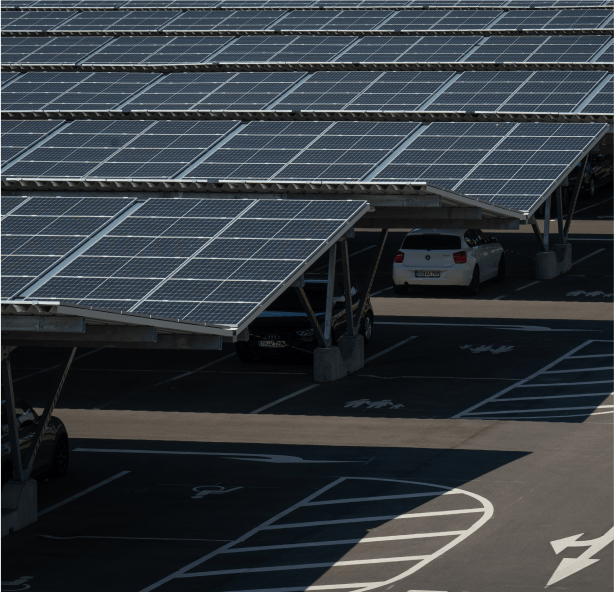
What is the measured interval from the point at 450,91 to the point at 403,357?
11.1 metres

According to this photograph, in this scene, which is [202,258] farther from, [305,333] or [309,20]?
[309,20]

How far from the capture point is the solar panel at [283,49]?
134ft

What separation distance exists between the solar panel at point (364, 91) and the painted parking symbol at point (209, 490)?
18467mm

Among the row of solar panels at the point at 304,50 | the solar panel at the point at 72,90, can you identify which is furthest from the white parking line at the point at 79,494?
the row of solar panels at the point at 304,50

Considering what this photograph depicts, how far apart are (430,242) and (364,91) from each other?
5.01 metres

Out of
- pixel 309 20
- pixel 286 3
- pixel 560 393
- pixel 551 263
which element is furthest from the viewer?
pixel 286 3

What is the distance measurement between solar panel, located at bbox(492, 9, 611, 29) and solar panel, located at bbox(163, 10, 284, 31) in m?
9.29

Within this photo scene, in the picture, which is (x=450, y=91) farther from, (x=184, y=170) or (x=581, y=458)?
(x=581, y=458)

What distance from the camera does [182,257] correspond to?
18250 millimetres

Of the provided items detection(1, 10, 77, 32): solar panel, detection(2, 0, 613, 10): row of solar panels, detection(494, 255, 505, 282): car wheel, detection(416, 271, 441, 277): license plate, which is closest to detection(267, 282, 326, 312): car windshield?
detection(416, 271, 441, 277): license plate

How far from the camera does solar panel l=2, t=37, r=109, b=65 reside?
43000 mm

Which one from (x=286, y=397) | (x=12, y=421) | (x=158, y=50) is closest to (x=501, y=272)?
(x=158, y=50)

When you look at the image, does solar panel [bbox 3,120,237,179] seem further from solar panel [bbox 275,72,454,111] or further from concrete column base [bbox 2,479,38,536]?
concrete column base [bbox 2,479,38,536]

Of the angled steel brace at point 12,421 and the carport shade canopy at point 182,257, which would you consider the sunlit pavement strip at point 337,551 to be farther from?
the angled steel brace at point 12,421
